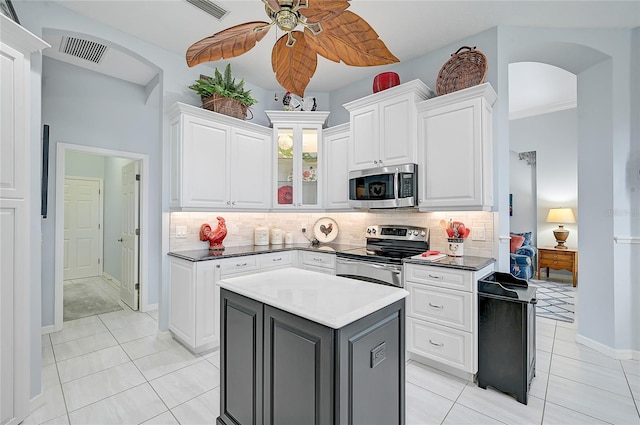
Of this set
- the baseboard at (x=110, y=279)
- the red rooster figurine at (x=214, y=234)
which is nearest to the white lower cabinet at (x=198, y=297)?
the red rooster figurine at (x=214, y=234)

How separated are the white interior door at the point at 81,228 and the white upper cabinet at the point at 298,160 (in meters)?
4.51

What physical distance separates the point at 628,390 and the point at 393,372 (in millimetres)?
2229

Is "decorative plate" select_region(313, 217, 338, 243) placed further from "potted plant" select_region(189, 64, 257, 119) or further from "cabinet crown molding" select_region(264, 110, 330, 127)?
"potted plant" select_region(189, 64, 257, 119)

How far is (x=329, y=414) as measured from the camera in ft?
3.76

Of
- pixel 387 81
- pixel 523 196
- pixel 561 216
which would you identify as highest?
pixel 387 81

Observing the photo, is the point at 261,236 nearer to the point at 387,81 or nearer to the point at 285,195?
the point at 285,195

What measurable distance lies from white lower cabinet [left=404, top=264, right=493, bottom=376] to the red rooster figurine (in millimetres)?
1979

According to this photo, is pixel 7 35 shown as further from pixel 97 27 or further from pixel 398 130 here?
pixel 398 130

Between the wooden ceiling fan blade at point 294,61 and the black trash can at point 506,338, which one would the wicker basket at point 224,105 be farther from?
the black trash can at point 506,338

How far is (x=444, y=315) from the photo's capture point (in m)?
2.44

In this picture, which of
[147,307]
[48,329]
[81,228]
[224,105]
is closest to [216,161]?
[224,105]

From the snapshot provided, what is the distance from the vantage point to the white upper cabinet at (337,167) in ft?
12.0

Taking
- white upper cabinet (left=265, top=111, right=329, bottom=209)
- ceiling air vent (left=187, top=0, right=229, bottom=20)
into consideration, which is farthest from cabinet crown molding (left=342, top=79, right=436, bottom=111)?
ceiling air vent (left=187, top=0, right=229, bottom=20)

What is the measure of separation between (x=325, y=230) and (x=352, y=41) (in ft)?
9.68
